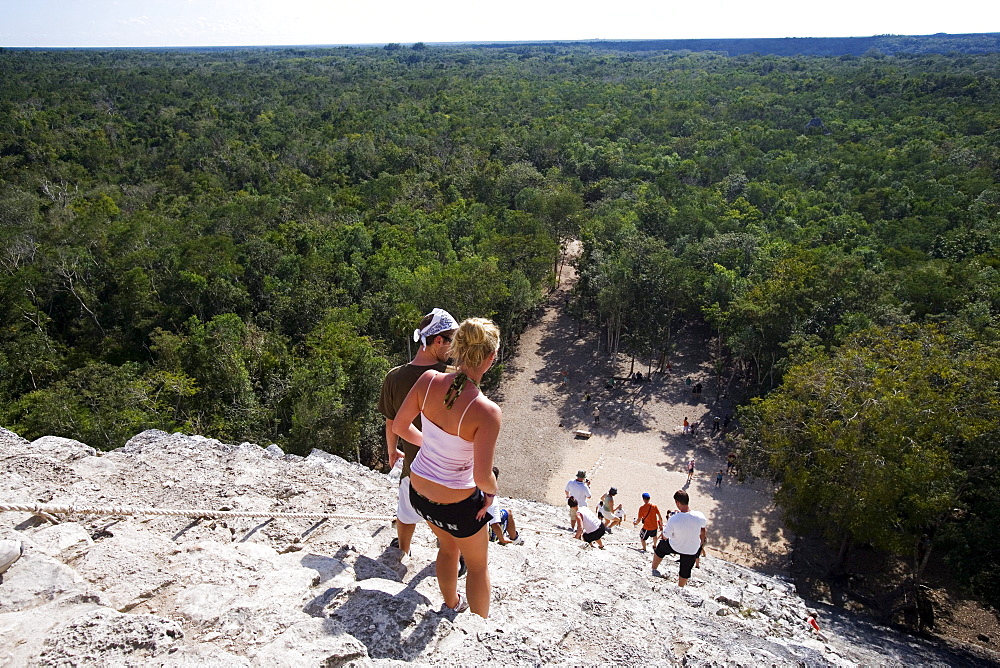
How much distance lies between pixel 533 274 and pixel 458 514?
89.8ft

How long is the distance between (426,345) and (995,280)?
2881 centimetres

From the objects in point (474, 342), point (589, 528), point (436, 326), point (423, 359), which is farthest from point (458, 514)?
point (589, 528)

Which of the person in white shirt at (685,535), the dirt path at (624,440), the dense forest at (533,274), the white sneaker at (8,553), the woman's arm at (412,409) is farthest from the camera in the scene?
the dirt path at (624,440)

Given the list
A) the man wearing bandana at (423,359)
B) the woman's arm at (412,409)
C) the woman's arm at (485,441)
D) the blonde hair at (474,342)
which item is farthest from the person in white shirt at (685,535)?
the blonde hair at (474,342)

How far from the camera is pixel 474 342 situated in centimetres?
406

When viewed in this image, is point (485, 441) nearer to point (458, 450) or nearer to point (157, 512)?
A: point (458, 450)

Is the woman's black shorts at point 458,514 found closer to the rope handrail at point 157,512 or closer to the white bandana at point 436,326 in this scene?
the white bandana at point 436,326

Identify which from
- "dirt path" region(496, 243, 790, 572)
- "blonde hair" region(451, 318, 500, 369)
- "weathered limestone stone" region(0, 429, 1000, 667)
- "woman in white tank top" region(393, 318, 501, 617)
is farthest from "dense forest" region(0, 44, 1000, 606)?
"blonde hair" region(451, 318, 500, 369)

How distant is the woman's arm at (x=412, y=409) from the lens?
4.38m

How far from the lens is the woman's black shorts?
447cm

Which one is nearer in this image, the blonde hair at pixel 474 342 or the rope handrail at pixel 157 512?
the blonde hair at pixel 474 342

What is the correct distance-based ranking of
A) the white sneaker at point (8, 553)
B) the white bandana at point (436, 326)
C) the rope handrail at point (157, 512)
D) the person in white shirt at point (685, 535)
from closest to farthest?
1. the white sneaker at point (8, 553)
2. the white bandana at point (436, 326)
3. the rope handrail at point (157, 512)
4. the person in white shirt at point (685, 535)

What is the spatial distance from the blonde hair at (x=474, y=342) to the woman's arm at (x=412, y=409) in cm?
36

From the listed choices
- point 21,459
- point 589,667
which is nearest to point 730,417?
point 589,667
